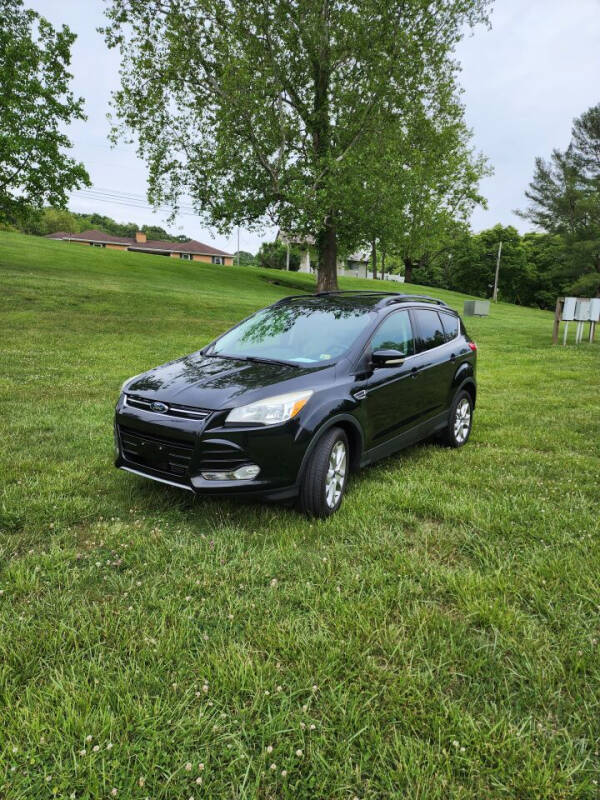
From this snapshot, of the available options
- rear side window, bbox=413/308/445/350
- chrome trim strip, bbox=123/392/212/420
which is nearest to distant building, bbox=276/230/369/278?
rear side window, bbox=413/308/445/350

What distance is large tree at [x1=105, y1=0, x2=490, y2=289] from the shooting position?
56.7 feet

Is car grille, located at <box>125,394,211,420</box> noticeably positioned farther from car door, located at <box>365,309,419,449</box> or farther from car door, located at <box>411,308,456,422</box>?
car door, located at <box>411,308,456,422</box>

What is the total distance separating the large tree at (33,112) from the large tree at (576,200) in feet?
126

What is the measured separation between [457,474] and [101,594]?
3299 millimetres

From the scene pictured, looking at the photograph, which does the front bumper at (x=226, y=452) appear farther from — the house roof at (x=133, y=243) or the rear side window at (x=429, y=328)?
the house roof at (x=133, y=243)

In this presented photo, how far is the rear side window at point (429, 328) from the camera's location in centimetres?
556

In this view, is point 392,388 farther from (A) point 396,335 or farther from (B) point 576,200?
(B) point 576,200

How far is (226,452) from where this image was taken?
359 centimetres

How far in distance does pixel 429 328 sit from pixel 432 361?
430 mm

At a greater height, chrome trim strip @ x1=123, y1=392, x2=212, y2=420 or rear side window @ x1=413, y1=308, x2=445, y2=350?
rear side window @ x1=413, y1=308, x2=445, y2=350

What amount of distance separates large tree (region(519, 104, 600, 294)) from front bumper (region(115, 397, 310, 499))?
46.2 metres

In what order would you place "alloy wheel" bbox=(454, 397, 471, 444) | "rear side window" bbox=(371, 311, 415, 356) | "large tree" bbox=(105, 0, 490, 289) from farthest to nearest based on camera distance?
"large tree" bbox=(105, 0, 490, 289), "alloy wheel" bbox=(454, 397, 471, 444), "rear side window" bbox=(371, 311, 415, 356)

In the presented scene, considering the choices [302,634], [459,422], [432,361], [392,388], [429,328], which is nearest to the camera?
[302,634]

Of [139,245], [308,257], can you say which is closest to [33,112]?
[308,257]
